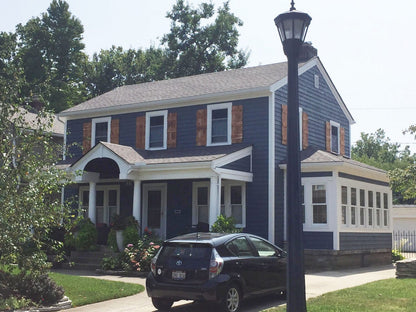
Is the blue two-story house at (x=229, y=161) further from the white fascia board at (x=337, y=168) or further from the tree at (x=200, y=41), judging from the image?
the tree at (x=200, y=41)

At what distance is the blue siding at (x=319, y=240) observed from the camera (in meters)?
19.8

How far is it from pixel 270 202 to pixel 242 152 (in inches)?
81.6

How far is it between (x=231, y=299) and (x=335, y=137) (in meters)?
16.8

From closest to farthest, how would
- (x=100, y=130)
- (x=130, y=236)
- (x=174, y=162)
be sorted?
(x=130, y=236) < (x=174, y=162) < (x=100, y=130)

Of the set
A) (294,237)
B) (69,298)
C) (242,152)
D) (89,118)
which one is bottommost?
(69,298)

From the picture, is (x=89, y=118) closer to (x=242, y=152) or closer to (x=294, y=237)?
(x=242, y=152)

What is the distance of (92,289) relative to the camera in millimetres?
13125

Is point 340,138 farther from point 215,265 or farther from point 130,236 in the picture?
point 215,265

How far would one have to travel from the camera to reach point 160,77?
46.8 meters

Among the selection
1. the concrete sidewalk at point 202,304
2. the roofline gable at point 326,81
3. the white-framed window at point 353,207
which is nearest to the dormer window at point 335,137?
the roofline gable at point 326,81

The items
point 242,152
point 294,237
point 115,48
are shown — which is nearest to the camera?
point 294,237

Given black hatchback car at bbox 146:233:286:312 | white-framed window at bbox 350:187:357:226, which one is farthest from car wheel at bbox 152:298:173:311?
white-framed window at bbox 350:187:357:226


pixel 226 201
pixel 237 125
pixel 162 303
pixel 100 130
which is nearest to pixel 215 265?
pixel 162 303

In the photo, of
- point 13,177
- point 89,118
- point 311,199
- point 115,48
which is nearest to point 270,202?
point 311,199
